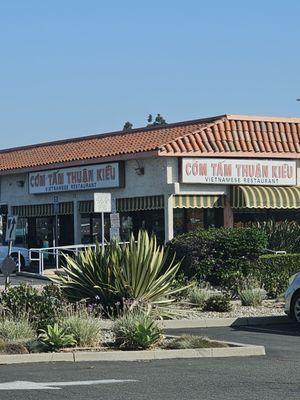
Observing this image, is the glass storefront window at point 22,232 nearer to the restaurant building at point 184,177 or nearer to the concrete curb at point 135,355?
the restaurant building at point 184,177

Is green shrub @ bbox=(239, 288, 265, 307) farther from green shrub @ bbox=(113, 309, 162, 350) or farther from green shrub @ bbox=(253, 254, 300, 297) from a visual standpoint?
green shrub @ bbox=(113, 309, 162, 350)

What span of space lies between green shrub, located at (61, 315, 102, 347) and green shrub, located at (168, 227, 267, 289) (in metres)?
9.80

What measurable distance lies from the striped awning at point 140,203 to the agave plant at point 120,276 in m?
12.5

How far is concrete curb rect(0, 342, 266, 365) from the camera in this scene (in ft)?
39.9

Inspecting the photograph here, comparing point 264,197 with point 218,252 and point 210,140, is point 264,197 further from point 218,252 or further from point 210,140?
point 218,252

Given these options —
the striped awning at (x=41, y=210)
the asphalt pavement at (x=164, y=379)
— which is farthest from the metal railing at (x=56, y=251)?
the asphalt pavement at (x=164, y=379)

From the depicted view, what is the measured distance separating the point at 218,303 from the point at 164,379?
7934 mm

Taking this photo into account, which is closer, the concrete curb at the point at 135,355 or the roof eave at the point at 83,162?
the concrete curb at the point at 135,355

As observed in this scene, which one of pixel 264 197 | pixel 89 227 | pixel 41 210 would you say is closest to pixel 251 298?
pixel 264 197

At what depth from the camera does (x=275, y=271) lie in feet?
72.0

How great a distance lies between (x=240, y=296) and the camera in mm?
19688

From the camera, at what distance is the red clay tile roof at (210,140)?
30109 millimetres

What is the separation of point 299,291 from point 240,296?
3.28m

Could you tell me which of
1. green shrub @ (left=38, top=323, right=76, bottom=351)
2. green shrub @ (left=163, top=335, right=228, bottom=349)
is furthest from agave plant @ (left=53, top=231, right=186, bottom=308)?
green shrub @ (left=38, top=323, right=76, bottom=351)
